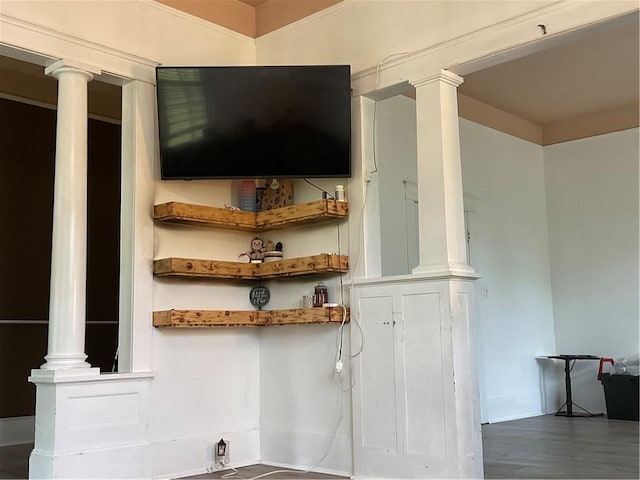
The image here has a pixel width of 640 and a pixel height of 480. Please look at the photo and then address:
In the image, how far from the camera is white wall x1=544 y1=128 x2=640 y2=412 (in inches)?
264

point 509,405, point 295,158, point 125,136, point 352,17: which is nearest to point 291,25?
point 352,17

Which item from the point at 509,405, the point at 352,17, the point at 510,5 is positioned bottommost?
the point at 509,405

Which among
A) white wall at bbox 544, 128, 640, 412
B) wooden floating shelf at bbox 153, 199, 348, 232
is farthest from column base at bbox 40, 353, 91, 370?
white wall at bbox 544, 128, 640, 412

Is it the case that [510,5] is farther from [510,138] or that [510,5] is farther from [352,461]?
[510,138]

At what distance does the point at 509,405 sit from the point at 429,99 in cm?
368

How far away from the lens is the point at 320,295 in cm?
415

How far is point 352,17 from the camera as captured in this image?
428 cm

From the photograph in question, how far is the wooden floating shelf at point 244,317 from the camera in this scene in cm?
404

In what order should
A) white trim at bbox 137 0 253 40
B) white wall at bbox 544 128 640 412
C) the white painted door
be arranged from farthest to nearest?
white wall at bbox 544 128 640 412 → the white painted door → white trim at bbox 137 0 253 40

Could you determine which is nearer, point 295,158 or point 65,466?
point 65,466

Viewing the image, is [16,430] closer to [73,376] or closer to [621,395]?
[73,376]

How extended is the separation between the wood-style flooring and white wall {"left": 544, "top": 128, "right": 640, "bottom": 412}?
0.90m

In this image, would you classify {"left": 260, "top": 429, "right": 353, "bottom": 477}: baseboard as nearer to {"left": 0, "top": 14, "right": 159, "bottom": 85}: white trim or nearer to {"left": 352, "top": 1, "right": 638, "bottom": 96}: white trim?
{"left": 352, "top": 1, "right": 638, "bottom": 96}: white trim

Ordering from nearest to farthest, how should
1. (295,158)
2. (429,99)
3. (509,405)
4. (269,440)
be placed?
(429,99), (295,158), (269,440), (509,405)
